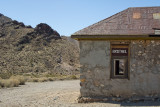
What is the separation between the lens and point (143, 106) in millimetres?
7695

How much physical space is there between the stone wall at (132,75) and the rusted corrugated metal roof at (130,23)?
45cm

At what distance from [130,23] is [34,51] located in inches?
1464

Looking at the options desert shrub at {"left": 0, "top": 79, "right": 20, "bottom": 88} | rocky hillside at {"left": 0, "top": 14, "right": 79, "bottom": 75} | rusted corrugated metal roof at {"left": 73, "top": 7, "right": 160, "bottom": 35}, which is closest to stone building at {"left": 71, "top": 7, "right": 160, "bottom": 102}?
rusted corrugated metal roof at {"left": 73, "top": 7, "right": 160, "bottom": 35}

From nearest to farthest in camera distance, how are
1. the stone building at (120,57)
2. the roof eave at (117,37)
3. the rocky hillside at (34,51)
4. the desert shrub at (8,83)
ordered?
the roof eave at (117,37)
the stone building at (120,57)
the desert shrub at (8,83)
the rocky hillside at (34,51)

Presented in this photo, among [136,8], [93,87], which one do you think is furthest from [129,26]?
[93,87]

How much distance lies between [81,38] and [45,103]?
3004 mm

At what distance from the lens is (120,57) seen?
8695mm

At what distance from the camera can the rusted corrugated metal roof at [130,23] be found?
8.56 meters

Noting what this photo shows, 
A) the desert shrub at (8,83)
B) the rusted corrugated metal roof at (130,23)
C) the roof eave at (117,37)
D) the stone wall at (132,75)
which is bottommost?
the desert shrub at (8,83)

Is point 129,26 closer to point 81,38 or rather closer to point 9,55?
point 81,38

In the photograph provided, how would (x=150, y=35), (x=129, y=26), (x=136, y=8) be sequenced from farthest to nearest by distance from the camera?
(x=136, y=8) < (x=129, y=26) < (x=150, y=35)

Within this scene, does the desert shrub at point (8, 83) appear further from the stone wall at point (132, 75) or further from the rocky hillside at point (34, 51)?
the rocky hillside at point (34, 51)

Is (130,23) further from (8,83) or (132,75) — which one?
(8,83)

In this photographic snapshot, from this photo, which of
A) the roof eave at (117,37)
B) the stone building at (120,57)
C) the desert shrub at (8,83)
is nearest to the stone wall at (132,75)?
the stone building at (120,57)
